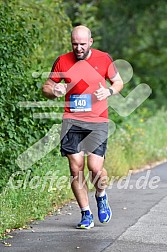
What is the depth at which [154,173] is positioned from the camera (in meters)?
14.6

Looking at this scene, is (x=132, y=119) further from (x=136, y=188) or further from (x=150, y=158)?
(x=136, y=188)

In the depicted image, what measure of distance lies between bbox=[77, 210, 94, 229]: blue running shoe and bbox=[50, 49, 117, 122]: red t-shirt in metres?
1.05

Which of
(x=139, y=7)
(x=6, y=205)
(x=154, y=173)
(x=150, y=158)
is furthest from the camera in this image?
(x=139, y=7)

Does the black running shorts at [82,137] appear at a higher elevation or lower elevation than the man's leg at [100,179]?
higher

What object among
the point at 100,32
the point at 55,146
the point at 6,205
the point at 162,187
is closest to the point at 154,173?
the point at 162,187

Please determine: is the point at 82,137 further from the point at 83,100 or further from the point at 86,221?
the point at 86,221

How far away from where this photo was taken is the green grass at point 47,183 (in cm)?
908

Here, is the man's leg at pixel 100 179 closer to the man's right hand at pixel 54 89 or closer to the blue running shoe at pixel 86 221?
the blue running shoe at pixel 86 221

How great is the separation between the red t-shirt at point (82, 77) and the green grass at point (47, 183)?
131 cm

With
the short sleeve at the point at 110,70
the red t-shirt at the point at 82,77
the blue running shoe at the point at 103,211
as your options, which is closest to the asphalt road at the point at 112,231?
the blue running shoe at the point at 103,211

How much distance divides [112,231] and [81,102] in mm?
1350

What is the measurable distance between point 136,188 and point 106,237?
427cm

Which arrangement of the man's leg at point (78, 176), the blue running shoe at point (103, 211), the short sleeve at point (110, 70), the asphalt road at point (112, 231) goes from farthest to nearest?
1. the blue running shoe at point (103, 211)
2. the man's leg at point (78, 176)
3. the short sleeve at point (110, 70)
4. the asphalt road at point (112, 231)

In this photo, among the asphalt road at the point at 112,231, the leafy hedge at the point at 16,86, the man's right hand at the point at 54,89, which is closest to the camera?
the asphalt road at the point at 112,231
